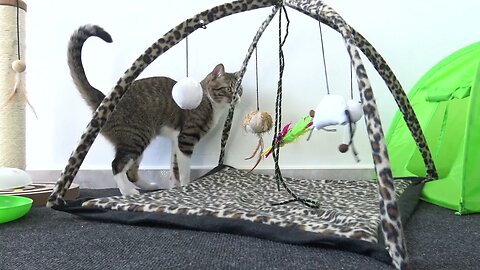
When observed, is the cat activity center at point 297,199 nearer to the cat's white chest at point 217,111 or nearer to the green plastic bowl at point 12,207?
the green plastic bowl at point 12,207

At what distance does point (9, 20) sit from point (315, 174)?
1.33 metres

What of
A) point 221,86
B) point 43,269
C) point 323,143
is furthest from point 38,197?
point 323,143

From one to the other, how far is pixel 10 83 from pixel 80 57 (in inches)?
11.2

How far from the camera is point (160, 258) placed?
28.1 inches

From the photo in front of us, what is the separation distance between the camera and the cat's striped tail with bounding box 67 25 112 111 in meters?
1.40

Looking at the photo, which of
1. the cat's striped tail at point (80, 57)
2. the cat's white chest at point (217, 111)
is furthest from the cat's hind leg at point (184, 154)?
the cat's striped tail at point (80, 57)

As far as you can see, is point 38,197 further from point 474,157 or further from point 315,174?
point 474,157

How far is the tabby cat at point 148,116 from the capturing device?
4.64ft

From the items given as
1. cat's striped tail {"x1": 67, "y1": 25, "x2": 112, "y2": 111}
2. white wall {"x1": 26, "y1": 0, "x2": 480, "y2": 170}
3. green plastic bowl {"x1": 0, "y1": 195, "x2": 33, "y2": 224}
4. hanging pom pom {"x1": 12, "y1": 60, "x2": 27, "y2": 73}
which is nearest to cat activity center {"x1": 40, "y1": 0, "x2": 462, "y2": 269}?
green plastic bowl {"x1": 0, "y1": 195, "x2": 33, "y2": 224}

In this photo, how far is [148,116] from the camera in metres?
1.50

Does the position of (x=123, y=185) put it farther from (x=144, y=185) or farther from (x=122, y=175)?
(x=144, y=185)

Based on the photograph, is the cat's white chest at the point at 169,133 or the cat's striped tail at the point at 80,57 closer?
the cat's striped tail at the point at 80,57

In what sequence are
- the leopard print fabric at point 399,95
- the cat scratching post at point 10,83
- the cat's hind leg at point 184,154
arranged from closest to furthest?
the leopard print fabric at point 399,95
the cat scratching post at point 10,83
the cat's hind leg at point 184,154

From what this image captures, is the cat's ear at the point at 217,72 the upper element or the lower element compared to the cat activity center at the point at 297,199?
upper
